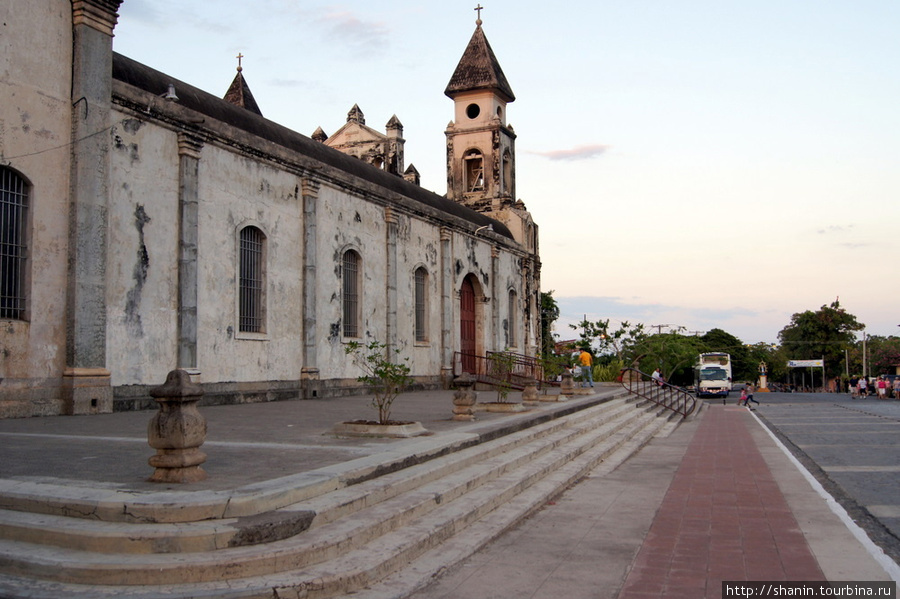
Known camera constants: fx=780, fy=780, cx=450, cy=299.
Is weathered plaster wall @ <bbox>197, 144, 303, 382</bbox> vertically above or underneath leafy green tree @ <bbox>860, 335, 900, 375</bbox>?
above

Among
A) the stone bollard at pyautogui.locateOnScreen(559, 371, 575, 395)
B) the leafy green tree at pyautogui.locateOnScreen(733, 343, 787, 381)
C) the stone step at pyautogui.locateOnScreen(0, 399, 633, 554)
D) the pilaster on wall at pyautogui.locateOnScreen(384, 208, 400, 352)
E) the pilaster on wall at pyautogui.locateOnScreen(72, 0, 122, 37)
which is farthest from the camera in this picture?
the leafy green tree at pyautogui.locateOnScreen(733, 343, 787, 381)

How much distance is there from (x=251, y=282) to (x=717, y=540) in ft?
40.5

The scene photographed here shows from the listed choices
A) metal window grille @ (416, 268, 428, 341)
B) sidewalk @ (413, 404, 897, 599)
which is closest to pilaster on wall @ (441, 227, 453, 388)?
metal window grille @ (416, 268, 428, 341)

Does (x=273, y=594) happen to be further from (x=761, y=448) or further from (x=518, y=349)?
(x=518, y=349)

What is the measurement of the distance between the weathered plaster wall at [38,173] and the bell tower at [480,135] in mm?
22483

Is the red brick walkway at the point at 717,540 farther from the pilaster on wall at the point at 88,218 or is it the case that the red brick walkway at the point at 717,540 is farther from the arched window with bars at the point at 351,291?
the arched window with bars at the point at 351,291

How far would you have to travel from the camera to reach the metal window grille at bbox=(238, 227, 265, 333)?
655 inches

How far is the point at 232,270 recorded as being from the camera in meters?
16.1

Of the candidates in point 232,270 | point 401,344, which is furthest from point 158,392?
point 401,344

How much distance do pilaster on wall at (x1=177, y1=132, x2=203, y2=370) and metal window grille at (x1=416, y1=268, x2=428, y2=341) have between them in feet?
32.3

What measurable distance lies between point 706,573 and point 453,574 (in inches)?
72.0

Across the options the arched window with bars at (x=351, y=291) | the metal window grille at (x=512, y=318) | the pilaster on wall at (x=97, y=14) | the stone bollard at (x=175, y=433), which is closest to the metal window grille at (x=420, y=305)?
the arched window with bars at (x=351, y=291)

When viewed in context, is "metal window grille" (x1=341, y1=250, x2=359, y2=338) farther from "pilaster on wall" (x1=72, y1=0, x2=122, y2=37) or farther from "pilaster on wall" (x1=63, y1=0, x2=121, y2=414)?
"pilaster on wall" (x1=72, y1=0, x2=122, y2=37)

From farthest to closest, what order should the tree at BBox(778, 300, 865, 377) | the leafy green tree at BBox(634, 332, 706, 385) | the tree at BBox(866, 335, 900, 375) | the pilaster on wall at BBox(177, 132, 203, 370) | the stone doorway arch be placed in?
1. the tree at BBox(778, 300, 865, 377)
2. the tree at BBox(866, 335, 900, 375)
3. the leafy green tree at BBox(634, 332, 706, 385)
4. the stone doorway arch
5. the pilaster on wall at BBox(177, 132, 203, 370)
